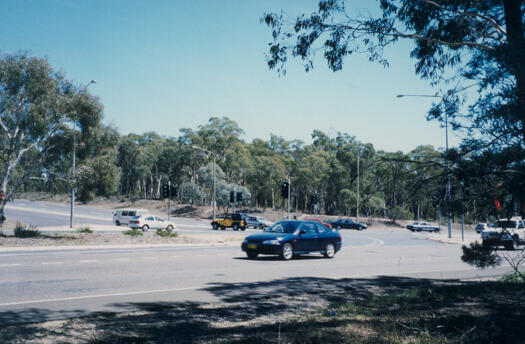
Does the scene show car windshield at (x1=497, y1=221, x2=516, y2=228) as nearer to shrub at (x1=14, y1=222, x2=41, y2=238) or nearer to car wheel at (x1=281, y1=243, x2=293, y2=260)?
car wheel at (x1=281, y1=243, x2=293, y2=260)

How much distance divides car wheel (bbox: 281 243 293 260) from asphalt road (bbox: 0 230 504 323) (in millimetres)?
325

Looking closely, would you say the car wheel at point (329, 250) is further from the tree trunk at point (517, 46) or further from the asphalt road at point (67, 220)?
the asphalt road at point (67, 220)

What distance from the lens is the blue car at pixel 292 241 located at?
15.3 m

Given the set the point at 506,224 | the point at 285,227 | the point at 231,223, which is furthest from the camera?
the point at 231,223

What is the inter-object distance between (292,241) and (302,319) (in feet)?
30.0

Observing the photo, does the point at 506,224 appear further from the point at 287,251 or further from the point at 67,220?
the point at 67,220

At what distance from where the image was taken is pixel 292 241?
15578mm

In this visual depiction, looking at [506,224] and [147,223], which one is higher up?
[506,224]

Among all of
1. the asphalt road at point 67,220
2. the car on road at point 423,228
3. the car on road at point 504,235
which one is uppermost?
the car on road at point 504,235

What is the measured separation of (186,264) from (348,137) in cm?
7667

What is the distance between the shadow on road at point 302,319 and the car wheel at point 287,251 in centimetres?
584

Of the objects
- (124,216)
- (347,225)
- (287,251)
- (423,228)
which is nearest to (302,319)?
(287,251)

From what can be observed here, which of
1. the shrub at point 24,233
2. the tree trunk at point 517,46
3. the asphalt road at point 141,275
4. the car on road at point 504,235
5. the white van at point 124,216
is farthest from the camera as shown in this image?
the white van at point 124,216

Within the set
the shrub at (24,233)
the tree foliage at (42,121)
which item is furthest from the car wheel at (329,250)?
the shrub at (24,233)
